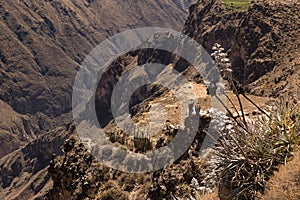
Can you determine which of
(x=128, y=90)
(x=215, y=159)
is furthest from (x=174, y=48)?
(x=215, y=159)

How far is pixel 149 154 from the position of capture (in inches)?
1009

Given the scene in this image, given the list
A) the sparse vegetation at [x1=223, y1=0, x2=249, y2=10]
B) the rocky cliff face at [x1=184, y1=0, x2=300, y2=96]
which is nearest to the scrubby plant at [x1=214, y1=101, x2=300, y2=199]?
the rocky cliff face at [x1=184, y1=0, x2=300, y2=96]

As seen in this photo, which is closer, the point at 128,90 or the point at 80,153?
the point at 80,153

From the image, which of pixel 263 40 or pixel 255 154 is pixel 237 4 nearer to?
pixel 263 40

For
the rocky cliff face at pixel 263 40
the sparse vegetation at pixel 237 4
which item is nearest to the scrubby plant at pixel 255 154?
the rocky cliff face at pixel 263 40

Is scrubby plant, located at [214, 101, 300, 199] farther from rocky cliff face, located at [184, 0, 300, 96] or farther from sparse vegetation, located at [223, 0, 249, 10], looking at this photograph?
sparse vegetation, located at [223, 0, 249, 10]

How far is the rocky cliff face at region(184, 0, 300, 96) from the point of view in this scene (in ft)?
268

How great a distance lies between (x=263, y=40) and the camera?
95.2 metres

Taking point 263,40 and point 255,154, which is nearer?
point 255,154

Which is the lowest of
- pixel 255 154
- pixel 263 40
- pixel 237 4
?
pixel 263 40

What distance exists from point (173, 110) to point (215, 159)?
50.1 feet

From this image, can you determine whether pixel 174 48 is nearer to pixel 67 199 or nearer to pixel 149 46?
pixel 149 46

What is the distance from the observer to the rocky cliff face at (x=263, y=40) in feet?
268

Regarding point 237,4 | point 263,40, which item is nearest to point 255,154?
point 263,40
